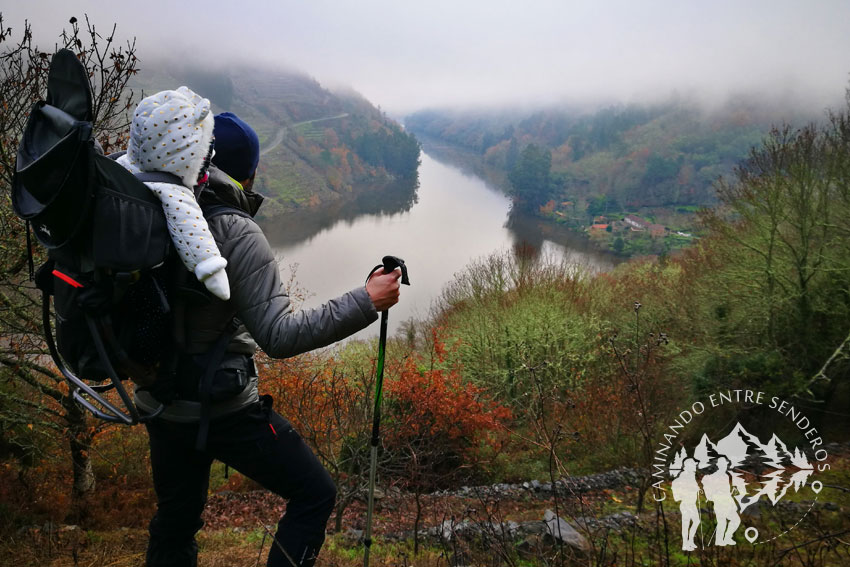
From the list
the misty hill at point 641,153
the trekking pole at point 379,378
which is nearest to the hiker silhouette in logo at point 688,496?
the trekking pole at point 379,378

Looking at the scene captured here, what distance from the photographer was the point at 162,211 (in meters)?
1.50

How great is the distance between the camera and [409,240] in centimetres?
4991

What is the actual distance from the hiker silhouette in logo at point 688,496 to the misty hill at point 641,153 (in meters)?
63.5

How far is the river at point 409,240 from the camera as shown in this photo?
35.5m

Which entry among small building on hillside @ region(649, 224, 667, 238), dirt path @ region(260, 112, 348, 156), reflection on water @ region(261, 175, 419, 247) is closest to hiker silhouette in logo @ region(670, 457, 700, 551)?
reflection on water @ region(261, 175, 419, 247)

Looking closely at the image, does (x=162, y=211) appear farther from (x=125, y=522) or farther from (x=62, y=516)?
(x=125, y=522)

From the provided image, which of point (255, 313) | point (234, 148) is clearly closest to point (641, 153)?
point (234, 148)

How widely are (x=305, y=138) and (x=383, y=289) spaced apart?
92400 millimetres

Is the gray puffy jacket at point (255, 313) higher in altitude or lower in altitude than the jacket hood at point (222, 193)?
lower

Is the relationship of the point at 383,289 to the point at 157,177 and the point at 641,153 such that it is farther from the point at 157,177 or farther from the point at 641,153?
the point at 641,153

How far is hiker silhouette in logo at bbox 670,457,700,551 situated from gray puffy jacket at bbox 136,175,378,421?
226cm

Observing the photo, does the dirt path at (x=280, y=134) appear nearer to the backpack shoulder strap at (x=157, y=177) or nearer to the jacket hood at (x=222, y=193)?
the jacket hood at (x=222, y=193)

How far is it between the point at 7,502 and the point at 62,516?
0.48 m

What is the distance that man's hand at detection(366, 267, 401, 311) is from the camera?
1688 millimetres
